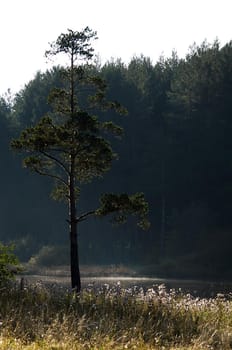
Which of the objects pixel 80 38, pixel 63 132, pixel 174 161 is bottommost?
pixel 63 132

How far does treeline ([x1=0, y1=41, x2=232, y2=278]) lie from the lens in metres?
81.2

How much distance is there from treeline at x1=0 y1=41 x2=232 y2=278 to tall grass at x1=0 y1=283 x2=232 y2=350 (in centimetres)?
5415

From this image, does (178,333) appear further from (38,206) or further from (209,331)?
(38,206)

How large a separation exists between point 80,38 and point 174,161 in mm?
61520

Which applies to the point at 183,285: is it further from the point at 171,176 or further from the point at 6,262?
the point at 6,262

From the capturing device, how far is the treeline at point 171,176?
81.2 metres

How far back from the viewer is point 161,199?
282 ft

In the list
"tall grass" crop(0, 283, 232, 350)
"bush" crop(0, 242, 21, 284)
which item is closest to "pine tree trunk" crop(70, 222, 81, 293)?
"tall grass" crop(0, 283, 232, 350)

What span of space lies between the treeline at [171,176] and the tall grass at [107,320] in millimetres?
54152

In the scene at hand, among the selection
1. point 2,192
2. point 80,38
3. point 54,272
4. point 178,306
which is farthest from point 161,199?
point 178,306

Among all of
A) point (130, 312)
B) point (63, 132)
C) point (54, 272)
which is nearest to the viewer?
point (130, 312)

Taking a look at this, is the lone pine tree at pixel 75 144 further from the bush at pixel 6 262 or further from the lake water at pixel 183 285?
the lake water at pixel 183 285

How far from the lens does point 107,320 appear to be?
567 inches

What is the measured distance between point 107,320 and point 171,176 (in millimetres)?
71503
